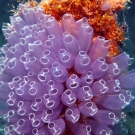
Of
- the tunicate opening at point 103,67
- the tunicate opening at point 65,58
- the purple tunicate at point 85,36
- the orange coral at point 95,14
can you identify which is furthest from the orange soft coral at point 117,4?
the tunicate opening at point 65,58

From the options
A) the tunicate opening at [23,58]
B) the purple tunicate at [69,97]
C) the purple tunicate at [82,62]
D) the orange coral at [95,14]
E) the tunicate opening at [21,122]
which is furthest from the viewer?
the orange coral at [95,14]

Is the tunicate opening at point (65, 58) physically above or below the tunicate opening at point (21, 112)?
above

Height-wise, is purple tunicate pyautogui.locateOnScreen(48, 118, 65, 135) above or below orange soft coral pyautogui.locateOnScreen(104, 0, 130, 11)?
below

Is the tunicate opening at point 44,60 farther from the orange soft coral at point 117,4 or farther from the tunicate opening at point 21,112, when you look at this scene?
the orange soft coral at point 117,4

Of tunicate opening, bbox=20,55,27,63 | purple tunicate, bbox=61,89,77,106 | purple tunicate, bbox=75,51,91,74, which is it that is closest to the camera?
purple tunicate, bbox=61,89,77,106

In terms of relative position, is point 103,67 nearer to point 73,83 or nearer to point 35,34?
point 73,83

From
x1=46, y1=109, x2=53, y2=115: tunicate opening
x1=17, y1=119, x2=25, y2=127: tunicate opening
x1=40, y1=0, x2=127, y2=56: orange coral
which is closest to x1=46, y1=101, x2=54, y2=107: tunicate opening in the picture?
x1=46, y1=109, x2=53, y2=115: tunicate opening

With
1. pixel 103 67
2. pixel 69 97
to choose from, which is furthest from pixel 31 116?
pixel 103 67

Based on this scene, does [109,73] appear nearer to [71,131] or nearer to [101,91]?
[101,91]

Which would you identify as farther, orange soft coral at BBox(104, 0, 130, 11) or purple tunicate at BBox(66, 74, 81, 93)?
orange soft coral at BBox(104, 0, 130, 11)

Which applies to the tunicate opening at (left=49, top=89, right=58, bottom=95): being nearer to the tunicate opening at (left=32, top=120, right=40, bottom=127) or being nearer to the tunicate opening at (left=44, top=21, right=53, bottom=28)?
the tunicate opening at (left=32, top=120, right=40, bottom=127)

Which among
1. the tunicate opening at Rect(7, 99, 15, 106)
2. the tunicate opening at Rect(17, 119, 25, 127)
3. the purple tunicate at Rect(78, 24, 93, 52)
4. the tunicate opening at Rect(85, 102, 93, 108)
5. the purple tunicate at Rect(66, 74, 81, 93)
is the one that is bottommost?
the tunicate opening at Rect(17, 119, 25, 127)
